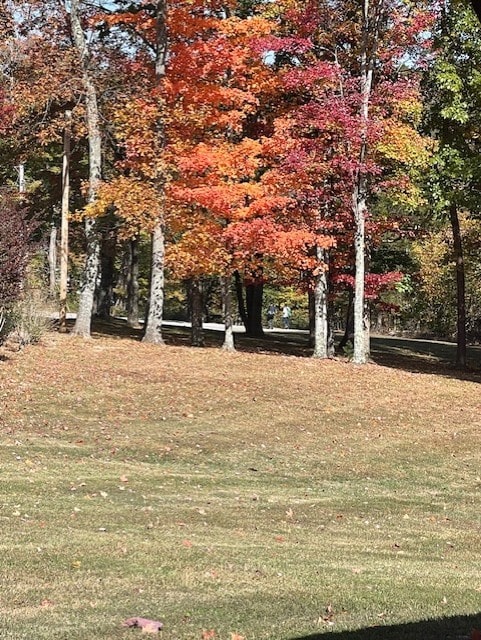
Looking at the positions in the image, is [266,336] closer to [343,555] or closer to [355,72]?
[355,72]

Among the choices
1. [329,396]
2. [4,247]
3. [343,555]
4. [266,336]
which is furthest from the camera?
[266,336]

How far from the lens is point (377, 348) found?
35.3 meters

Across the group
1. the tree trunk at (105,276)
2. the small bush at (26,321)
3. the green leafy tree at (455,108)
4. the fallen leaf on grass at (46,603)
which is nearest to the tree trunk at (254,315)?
the tree trunk at (105,276)

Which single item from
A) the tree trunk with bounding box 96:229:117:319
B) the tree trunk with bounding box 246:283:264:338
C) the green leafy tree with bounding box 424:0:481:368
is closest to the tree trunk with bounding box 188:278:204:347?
the green leafy tree with bounding box 424:0:481:368

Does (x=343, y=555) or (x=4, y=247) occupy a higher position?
(x=4, y=247)

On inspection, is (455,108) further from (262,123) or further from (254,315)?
(254,315)

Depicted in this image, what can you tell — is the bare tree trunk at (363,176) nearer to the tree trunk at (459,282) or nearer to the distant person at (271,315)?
the tree trunk at (459,282)

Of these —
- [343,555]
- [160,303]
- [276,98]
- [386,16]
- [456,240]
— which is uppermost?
[386,16]

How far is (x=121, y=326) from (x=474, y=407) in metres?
16.4

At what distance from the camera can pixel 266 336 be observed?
116ft

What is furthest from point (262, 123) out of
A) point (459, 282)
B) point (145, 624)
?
point (145, 624)

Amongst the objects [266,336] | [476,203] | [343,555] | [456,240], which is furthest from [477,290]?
[343,555]

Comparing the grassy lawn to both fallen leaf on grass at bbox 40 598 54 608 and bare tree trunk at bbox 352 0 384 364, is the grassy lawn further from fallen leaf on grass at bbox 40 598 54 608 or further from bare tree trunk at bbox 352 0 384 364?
bare tree trunk at bbox 352 0 384 364

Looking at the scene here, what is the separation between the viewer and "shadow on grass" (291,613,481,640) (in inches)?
186
